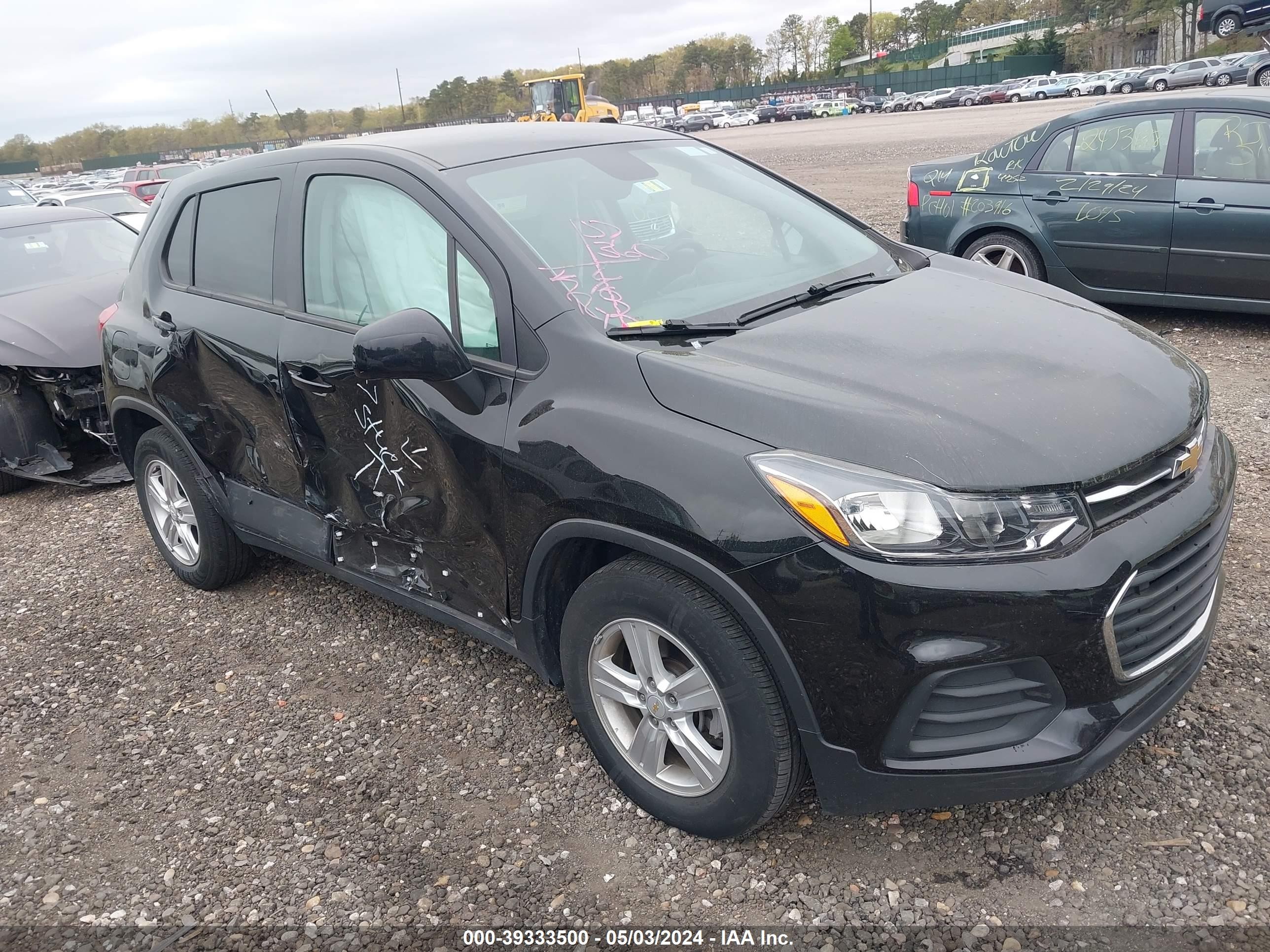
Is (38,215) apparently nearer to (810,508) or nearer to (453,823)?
(453,823)

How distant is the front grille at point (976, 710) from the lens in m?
2.14

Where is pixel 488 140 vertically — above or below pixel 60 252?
above

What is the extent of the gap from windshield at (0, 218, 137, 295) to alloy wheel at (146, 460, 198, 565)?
2.87 metres

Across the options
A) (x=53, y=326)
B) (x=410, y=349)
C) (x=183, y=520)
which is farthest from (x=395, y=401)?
(x=53, y=326)

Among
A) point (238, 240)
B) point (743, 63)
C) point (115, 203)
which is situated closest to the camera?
point (238, 240)

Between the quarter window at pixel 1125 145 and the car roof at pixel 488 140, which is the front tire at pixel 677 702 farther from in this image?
the quarter window at pixel 1125 145

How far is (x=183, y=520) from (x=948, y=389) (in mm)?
3479

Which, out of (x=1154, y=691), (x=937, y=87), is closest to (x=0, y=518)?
(x=1154, y=691)

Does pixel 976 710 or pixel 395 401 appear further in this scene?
pixel 395 401

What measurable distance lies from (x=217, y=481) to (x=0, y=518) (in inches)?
111

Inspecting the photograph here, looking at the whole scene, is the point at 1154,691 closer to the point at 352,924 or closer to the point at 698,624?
the point at 698,624

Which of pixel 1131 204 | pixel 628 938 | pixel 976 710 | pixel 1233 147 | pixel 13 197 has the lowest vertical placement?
pixel 628 938

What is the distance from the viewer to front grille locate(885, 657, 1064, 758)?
214cm

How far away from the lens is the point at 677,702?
8.31 ft
